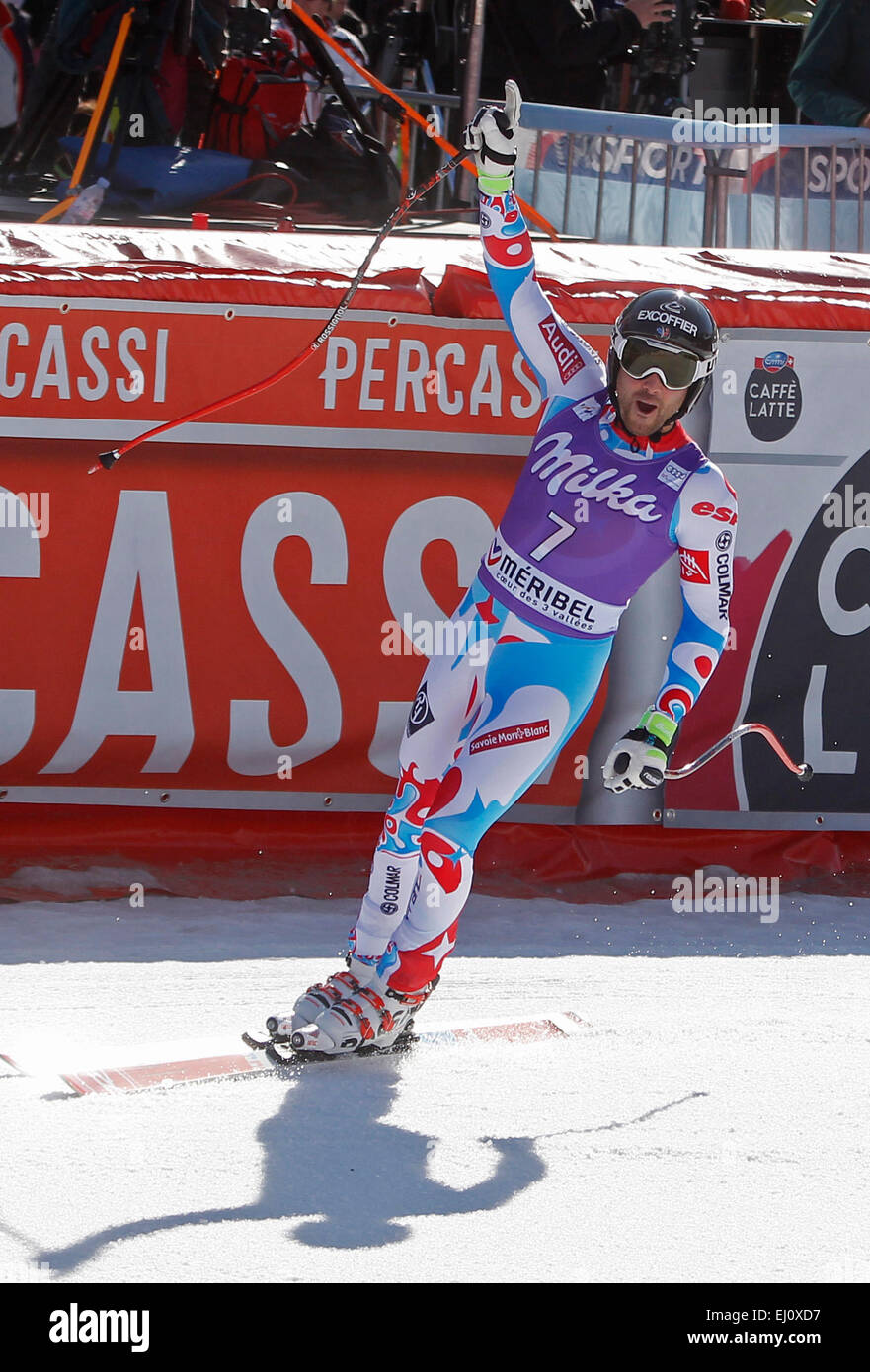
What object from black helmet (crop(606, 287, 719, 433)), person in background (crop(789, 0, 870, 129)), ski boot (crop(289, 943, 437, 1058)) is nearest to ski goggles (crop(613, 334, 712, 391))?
black helmet (crop(606, 287, 719, 433))

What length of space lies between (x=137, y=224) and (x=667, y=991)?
422 cm

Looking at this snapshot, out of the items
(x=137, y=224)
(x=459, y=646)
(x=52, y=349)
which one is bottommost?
(x=459, y=646)

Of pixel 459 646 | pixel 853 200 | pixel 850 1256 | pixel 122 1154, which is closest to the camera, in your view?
pixel 850 1256

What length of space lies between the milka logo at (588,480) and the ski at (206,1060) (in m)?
1.54

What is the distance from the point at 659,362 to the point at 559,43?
489 cm

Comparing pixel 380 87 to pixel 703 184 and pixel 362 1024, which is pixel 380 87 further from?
pixel 362 1024

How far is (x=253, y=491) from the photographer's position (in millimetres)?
5930

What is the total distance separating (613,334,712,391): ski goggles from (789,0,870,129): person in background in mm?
4334

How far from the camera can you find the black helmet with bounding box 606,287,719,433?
15.0 ft

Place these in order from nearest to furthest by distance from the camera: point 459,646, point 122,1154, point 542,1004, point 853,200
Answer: point 122,1154
point 459,646
point 542,1004
point 853,200

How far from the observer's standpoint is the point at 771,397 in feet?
20.2

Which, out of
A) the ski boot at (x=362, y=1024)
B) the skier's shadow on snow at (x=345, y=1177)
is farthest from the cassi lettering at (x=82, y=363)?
the skier's shadow on snow at (x=345, y=1177)
